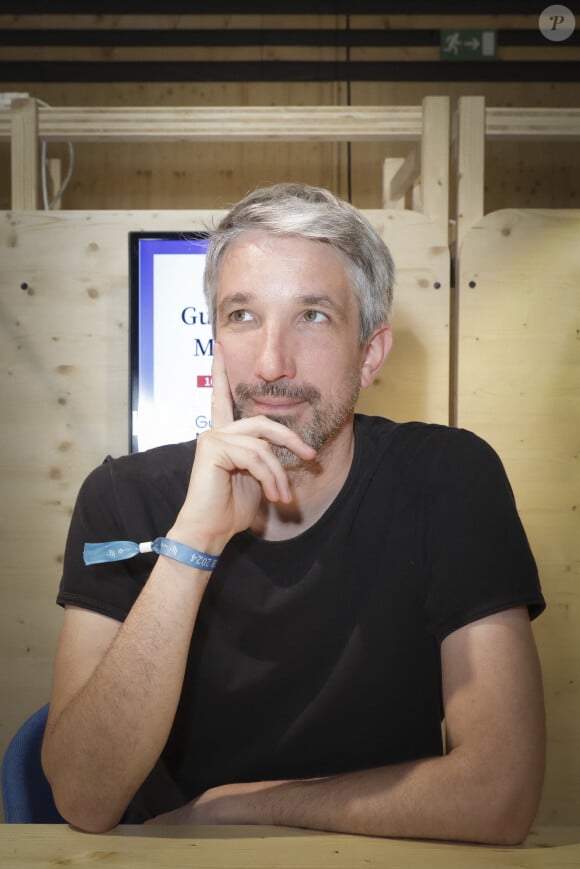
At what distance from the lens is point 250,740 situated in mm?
1326

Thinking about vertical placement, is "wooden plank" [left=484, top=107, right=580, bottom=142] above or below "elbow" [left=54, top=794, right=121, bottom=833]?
above

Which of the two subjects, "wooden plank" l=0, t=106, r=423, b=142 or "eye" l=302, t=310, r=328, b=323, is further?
"wooden plank" l=0, t=106, r=423, b=142

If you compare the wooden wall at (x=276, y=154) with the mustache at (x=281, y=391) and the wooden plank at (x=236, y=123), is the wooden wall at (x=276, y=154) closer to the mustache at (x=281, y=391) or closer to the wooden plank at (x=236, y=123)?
the wooden plank at (x=236, y=123)

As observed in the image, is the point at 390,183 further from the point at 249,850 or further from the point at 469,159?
the point at 249,850

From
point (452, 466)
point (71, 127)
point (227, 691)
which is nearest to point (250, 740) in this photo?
point (227, 691)

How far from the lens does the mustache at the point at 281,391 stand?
1.36 meters

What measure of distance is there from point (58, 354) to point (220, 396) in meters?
1.40

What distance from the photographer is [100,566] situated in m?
1.31

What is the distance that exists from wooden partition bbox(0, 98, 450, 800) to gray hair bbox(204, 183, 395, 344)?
1.11 metres

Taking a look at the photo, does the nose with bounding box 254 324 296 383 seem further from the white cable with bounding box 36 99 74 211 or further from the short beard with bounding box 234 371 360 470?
the white cable with bounding box 36 99 74 211

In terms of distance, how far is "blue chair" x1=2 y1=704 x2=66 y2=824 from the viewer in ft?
3.93

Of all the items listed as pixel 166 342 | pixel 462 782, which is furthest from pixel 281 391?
pixel 166 342

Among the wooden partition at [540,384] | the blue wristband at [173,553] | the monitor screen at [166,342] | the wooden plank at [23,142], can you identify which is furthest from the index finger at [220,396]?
the wooden plank at [23,142]
